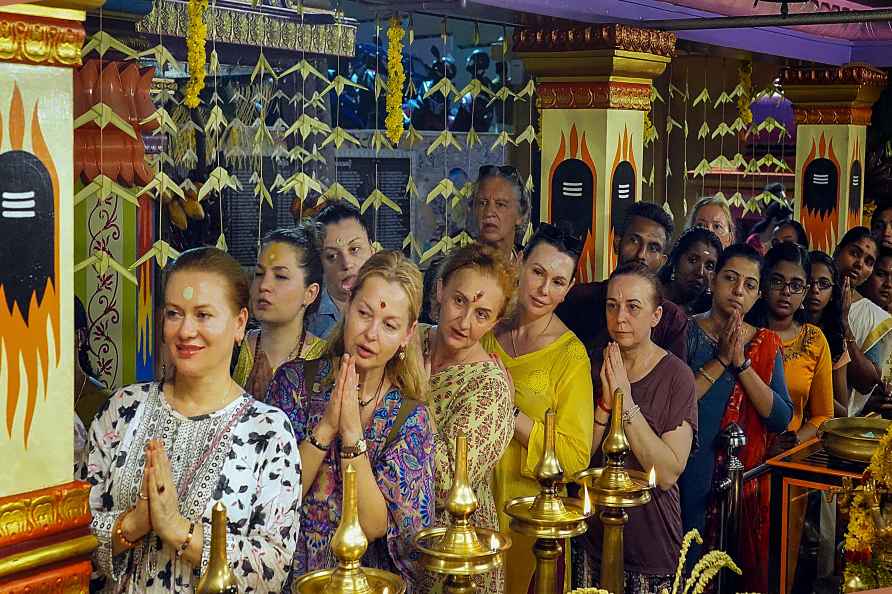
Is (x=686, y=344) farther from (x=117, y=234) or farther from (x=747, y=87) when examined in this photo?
(x=117, y=234)

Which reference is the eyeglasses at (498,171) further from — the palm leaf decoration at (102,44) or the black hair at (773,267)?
the palm leaf decoration at (102,44)

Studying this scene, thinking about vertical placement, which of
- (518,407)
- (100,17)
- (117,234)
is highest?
(100,17)

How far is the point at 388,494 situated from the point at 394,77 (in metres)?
1.78

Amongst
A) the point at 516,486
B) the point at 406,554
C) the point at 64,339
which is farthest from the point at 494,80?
the point at 64,339

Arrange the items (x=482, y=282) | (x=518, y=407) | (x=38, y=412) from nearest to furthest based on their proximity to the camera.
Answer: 1. (x=38, y=412)
2. (x=482, y=282)
3. (x=518, y=407)

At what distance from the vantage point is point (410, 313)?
167 inches

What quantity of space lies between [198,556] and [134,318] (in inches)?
42.9

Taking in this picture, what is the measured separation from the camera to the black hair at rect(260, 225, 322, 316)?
4512mm

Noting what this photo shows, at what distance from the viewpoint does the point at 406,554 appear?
4039mm

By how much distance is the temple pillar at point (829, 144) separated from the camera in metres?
8.52

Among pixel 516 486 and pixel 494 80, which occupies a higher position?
pixel 494 80

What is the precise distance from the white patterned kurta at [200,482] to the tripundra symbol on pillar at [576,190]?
8.94ft

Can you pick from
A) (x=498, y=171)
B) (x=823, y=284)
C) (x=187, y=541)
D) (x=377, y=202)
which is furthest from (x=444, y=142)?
(x=823, y=284)

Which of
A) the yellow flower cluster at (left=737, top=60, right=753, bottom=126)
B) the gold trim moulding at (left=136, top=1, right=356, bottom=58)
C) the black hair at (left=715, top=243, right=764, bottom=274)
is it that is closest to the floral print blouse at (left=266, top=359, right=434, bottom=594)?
the gold trim moulding at (left=136, top=1, right=356, bottom=58)
